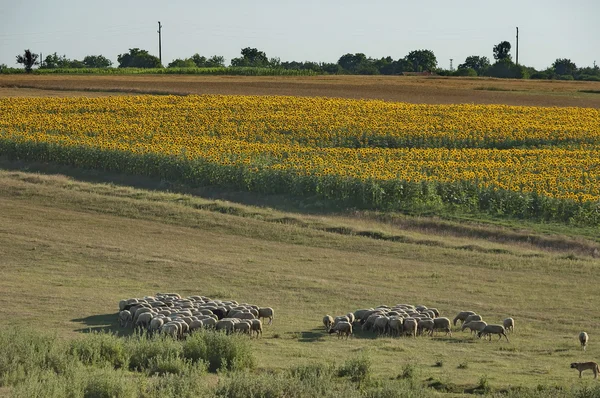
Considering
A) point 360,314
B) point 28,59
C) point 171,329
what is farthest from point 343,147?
point 28,59

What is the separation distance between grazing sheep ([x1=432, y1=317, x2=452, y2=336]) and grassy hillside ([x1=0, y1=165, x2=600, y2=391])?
0.43 meters

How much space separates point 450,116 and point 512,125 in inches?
188

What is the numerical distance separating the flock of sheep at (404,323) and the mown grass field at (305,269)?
353mm

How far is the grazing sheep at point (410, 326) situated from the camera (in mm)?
21031

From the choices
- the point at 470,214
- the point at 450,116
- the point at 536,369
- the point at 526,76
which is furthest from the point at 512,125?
the point at 526,76

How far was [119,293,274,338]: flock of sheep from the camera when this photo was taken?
20.0 metres

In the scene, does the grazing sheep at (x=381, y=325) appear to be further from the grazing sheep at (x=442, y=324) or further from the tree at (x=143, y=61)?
the tree at (x=143, y=61)

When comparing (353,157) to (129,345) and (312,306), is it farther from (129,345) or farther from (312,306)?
(129,345)

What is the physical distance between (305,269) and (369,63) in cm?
15358

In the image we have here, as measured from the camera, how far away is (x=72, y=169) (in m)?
47.8

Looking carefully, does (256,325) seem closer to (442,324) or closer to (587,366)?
(442,324)

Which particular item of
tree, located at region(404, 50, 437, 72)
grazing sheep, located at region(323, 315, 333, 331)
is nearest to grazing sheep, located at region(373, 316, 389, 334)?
grazing sheep, located at region(323, 315, 333, 331)

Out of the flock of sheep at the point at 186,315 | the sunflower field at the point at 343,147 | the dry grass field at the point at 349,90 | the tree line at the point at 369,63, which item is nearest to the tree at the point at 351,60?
the tree line at the point at 369,63

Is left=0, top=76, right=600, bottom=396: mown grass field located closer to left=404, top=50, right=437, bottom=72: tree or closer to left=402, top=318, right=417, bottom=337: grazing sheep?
left=402, top=318, right=417, bottom=337: grazing sheep
